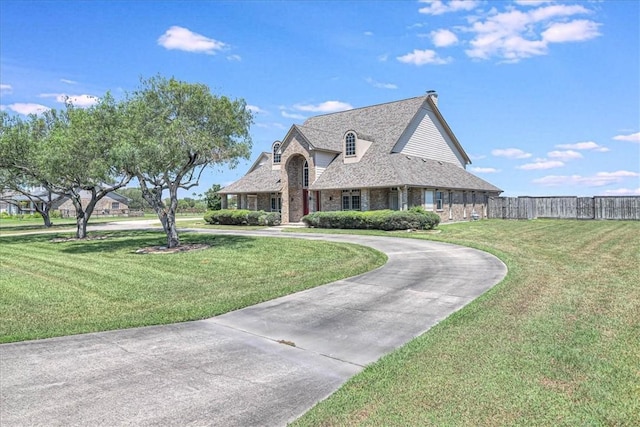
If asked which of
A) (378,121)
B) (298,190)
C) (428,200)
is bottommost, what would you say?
(428,200)

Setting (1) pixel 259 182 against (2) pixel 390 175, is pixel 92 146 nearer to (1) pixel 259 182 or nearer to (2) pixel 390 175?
(2) pixel 390 175

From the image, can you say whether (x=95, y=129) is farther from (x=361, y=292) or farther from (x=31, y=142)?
(x=361, y=292)

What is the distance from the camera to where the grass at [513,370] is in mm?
3754

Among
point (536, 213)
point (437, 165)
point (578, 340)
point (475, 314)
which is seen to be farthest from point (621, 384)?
point (536, 213)

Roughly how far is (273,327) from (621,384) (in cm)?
464

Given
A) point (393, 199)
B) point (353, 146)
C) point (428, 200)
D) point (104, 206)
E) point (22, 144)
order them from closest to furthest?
point (22, 144) < point (393, 199) < point (428, 200) < point (353, 146) < point (104, 206)

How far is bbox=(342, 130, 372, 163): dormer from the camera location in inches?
1193

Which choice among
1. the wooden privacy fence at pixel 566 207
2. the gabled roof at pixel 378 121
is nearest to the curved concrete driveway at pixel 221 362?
the gabled roof at pixel 378 121

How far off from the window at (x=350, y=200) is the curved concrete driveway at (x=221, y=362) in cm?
1972

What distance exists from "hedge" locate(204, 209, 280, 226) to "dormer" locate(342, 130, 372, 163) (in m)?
7.16

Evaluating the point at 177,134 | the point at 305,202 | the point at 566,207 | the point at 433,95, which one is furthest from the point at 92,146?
the point at 566,207

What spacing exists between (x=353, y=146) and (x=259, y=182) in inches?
370

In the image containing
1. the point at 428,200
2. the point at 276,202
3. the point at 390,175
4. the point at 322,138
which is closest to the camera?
the point at 390,175

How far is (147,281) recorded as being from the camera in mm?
10609
